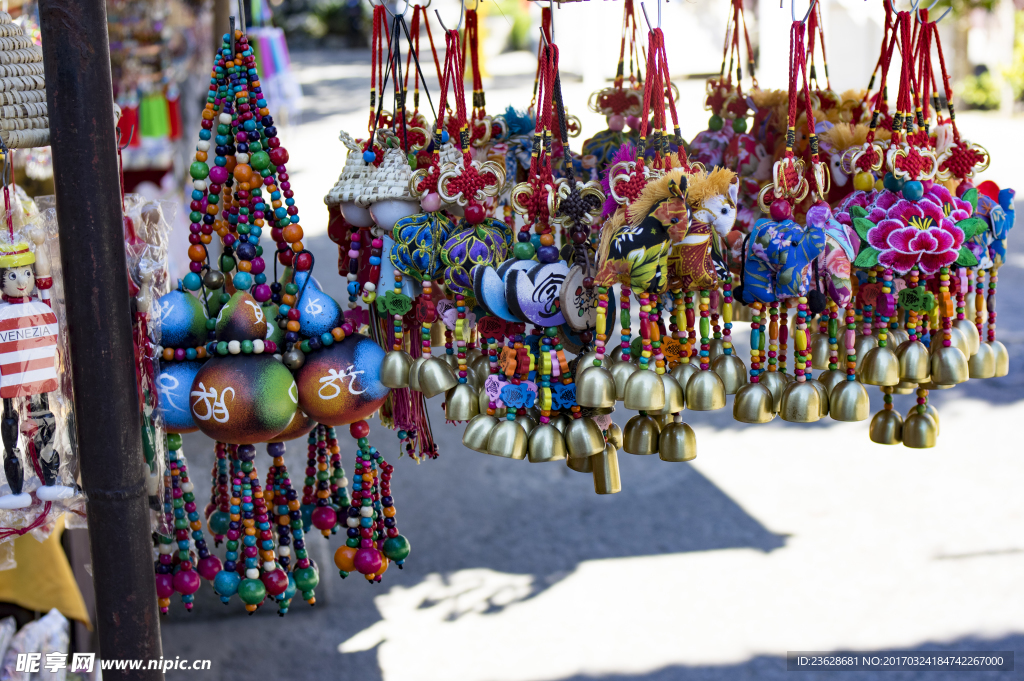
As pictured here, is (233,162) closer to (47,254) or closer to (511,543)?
(47,254)

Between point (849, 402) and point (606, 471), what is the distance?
359 mm

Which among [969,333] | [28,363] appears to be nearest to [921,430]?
[969,333]

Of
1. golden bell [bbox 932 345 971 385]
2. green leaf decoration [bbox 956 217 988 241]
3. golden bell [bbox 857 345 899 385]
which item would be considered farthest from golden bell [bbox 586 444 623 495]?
green leaf decoration [bbox 956 217 988 241]

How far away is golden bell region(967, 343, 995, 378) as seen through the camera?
1.35 m

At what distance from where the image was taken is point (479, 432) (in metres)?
1.20

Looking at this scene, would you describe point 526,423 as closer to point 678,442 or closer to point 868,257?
point 678,442

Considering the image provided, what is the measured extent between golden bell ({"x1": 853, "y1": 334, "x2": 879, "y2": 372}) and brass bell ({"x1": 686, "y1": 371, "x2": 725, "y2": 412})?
0.82ft

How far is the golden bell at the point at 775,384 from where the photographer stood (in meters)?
1.26

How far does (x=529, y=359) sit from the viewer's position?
1193 mm

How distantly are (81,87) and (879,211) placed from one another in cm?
102

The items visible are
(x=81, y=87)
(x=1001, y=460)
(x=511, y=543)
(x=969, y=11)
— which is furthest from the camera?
(x=969, y=11)

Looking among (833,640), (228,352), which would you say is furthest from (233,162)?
(833,640)

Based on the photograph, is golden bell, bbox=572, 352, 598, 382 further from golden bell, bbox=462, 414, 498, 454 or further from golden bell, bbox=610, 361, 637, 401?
golden bell, bbox=462, 414, 498, 454

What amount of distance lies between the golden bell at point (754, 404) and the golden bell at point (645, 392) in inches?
6.4
